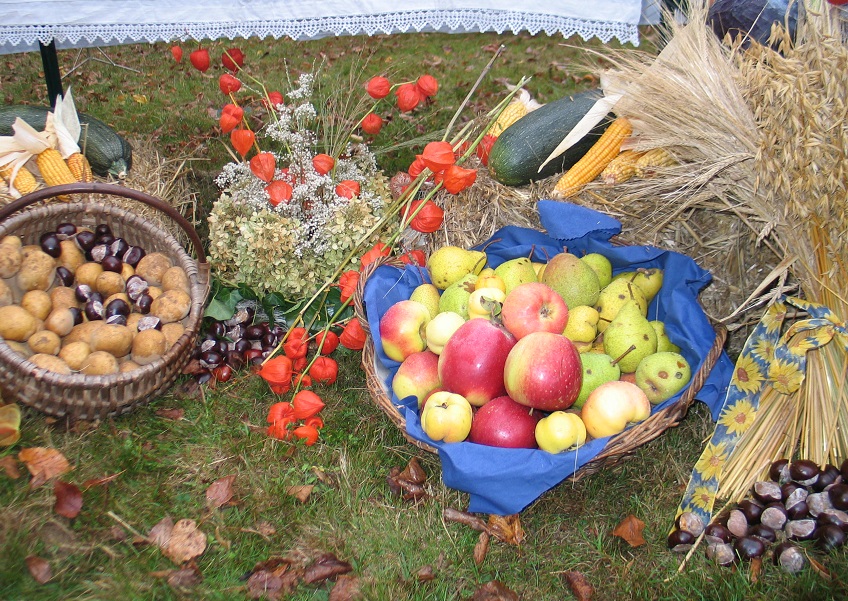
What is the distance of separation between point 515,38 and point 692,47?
16.1ft

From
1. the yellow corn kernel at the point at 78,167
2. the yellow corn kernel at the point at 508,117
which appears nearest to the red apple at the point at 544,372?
the yellow corn kernel at the point at 508,117

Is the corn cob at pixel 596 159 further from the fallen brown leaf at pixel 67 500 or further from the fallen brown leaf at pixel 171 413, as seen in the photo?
the fallen brown leaf at pixel 67 500

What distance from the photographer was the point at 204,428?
279cm

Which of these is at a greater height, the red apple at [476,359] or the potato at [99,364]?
the red apple at [476,359]

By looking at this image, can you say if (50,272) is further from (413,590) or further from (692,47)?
(692,47)

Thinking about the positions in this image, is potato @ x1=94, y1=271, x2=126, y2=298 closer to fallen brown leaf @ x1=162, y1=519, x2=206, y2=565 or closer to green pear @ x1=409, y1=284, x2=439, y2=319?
fallen brown leaf @ x1=162, y1=519, x2=206, y2=565

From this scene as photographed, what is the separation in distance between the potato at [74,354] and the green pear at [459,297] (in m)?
1.49

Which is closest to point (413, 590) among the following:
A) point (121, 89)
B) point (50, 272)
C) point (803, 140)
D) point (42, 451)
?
point (42, 451)

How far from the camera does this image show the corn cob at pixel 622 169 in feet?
9.64

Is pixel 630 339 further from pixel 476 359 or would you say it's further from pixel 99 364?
pixel 99 364

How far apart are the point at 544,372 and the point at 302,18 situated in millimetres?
2232

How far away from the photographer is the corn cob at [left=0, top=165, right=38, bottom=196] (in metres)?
3.15

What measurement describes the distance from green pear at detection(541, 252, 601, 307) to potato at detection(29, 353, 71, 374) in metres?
1.99

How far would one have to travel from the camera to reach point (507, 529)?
2334 mm
